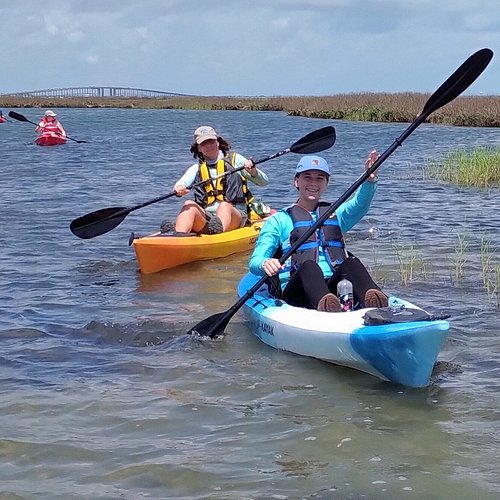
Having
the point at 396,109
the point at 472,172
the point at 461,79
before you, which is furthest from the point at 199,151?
the point at 396,109

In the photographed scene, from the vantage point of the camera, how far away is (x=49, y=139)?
Answer: 74.2 feet

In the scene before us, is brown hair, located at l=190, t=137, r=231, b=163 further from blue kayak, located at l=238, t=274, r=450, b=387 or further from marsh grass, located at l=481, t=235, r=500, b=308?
blue kayak, located at l=238, t=274, r=450, b=387

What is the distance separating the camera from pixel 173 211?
1137 centimetres

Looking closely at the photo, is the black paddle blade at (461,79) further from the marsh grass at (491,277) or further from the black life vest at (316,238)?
the marsh grass at (491,277)

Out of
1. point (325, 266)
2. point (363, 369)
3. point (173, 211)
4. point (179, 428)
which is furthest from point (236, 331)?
point (173, 211)

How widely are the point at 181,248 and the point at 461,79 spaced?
3.05m

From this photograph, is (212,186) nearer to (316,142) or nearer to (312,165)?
(316,142)

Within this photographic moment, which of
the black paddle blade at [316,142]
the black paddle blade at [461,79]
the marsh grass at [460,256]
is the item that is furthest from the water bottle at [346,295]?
the black paddle blade at [316,142]

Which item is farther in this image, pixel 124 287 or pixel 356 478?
pixel 124 287

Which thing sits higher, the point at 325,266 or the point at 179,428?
the point at 325,266

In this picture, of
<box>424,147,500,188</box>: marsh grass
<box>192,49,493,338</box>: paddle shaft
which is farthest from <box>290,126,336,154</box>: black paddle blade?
<box>424,147,500,188</box>: marsh grass

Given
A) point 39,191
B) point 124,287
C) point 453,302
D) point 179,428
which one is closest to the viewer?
point 179,428

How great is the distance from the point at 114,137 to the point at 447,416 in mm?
25884

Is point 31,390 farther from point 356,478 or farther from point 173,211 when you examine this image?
point 173,211
